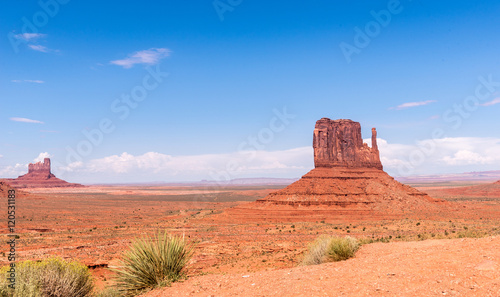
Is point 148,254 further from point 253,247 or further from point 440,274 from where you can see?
point 253,247

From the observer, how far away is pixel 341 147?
243ft

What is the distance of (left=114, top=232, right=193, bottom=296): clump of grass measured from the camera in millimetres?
9469

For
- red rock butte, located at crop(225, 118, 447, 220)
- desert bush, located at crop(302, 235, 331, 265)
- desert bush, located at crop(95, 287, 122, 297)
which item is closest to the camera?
desert bush, located at crop(95, 287, 122, 297)

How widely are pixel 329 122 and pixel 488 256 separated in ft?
224

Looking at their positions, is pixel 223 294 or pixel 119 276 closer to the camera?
pixel 223 294

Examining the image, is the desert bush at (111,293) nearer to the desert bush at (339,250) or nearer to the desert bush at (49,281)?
the desert bush at (49,281)

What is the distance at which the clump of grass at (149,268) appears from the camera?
31.1 feet

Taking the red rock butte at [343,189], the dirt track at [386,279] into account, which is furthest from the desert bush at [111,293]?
the red rock butte at [343,189]

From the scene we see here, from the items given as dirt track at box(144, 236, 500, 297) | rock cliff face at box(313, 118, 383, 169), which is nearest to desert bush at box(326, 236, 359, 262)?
dirt track at box(144, 236, 500, 297)

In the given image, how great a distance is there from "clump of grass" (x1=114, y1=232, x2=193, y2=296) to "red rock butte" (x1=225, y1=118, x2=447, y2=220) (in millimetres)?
46368

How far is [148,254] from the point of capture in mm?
9734

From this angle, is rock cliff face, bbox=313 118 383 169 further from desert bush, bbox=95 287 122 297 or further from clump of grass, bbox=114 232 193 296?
desert bush, bbox=95 287 122 297

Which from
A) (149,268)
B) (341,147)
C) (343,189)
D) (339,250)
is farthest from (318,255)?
(341,147)

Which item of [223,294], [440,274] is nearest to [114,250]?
[223,294]
